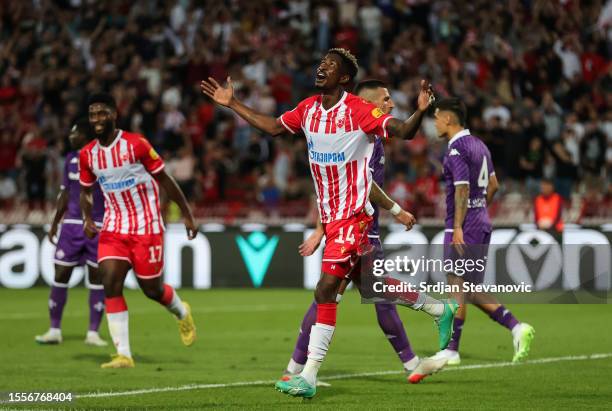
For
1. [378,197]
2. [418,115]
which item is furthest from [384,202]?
[418,115]

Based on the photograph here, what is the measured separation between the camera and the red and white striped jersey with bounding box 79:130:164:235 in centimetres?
1167

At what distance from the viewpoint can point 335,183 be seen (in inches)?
365

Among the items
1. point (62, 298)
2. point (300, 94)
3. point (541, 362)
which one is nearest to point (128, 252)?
point (62, 298)

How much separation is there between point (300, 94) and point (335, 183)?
54.0ft

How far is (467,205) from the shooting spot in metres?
11.6

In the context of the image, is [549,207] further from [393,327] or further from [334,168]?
[334,168]

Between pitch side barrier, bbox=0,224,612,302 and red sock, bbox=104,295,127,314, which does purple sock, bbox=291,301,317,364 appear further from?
pitch side barrier, bbox=0,224,612,302

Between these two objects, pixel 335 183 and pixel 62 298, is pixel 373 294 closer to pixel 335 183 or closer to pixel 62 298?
pixel 335 183

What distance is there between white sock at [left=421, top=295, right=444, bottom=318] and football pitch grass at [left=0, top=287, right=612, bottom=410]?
0.64 m

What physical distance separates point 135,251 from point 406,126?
13.5ft

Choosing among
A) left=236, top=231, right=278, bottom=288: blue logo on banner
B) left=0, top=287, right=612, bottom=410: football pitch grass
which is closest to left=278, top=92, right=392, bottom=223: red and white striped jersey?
left=0, top=287, right=612, bottom=410: football pitch grass

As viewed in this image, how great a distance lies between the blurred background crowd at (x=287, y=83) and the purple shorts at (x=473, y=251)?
917 cm

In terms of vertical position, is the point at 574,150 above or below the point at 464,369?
above

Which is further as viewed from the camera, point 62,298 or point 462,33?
point 462,33
